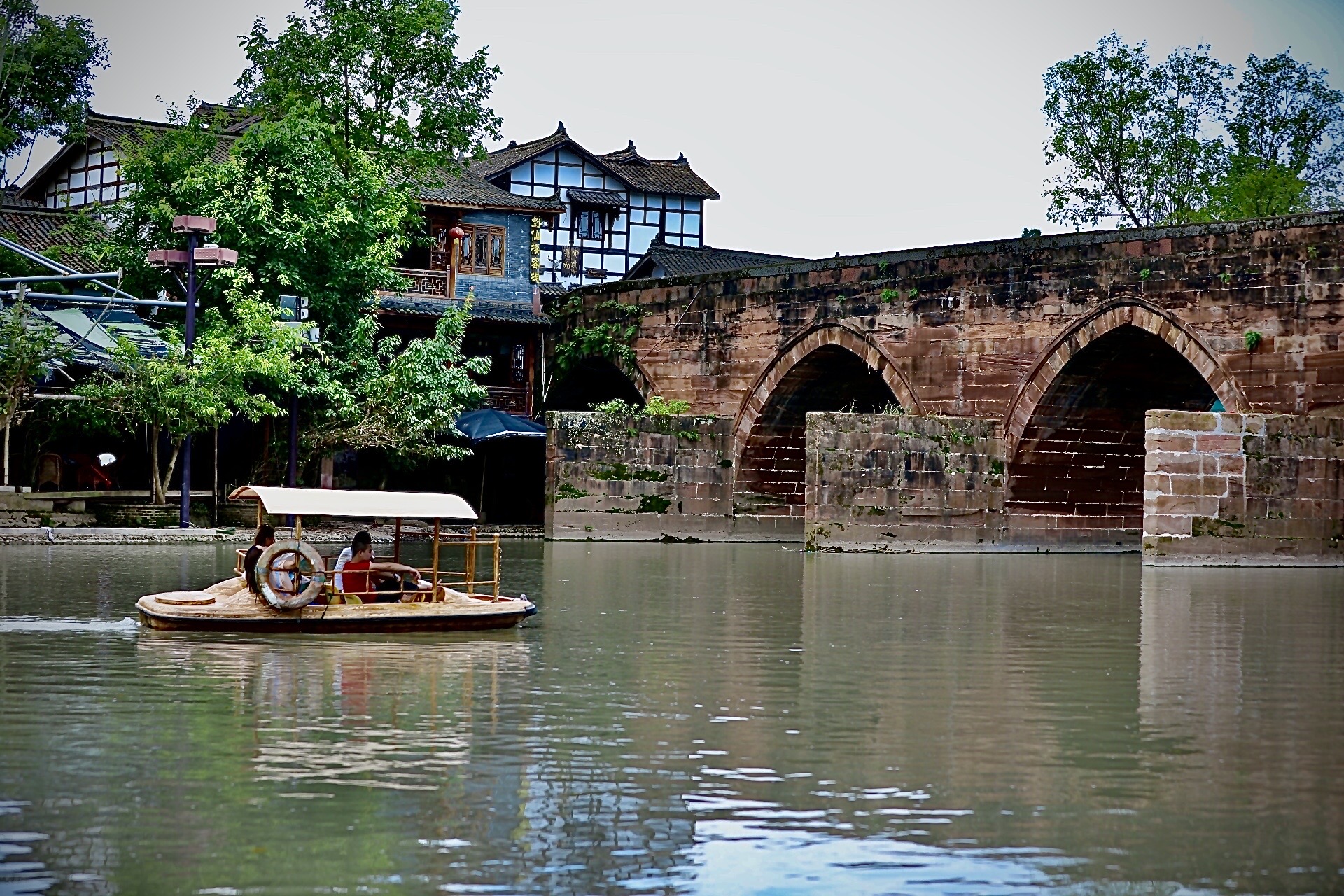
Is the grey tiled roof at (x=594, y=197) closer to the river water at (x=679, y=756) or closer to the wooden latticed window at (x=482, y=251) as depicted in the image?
the wooden latticed window at (x=482, y=251)

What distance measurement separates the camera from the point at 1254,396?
82.8 feet

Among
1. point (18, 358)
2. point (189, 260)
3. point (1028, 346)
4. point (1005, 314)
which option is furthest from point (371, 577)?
point (1005, 314)

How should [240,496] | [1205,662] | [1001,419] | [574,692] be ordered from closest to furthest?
[574,692]
[1205,662]
[240,496]
[1001,419]

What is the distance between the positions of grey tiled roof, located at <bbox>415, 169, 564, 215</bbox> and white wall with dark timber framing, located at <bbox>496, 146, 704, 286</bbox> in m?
9.22

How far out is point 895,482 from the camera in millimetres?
26906

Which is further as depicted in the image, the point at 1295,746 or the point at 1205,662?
the point at 1205,662

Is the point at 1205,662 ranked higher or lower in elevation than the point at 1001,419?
lower

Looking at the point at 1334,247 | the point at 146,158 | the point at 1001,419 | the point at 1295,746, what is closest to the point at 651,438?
the point at 1001,419

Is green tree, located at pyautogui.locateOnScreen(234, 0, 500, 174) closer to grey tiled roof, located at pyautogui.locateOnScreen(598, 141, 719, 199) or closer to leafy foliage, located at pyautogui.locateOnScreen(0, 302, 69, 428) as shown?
leafy foliage, located at pyautogui.locateOnScreen(0, 302, 69, 428)

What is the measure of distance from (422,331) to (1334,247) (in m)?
18.3

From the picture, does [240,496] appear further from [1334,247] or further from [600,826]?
[1334,247]

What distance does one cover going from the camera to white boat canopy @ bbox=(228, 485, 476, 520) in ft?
47.6

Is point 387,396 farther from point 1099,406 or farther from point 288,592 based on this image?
point 288,592

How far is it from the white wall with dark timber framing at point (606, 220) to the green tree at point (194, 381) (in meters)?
20.5
